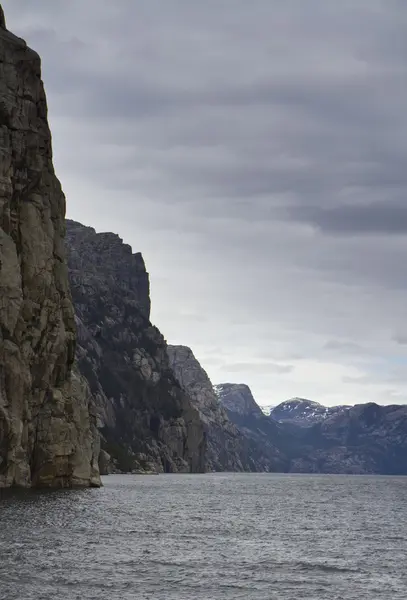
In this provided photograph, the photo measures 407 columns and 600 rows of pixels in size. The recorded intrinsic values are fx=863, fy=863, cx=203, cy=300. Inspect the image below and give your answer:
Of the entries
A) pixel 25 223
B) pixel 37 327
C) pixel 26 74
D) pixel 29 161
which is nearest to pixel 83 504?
pixel 37 327

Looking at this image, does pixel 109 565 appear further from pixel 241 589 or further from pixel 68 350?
pixel 68 350

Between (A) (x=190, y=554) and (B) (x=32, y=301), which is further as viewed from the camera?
(B) (x=32, y=301)

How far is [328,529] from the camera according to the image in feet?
310

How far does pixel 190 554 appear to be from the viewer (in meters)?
67.1

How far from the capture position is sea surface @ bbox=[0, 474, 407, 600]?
50781 mm

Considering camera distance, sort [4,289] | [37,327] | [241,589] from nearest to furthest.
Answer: [241,589] → [4,289] → [37,327]

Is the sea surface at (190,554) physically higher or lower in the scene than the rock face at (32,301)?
lower

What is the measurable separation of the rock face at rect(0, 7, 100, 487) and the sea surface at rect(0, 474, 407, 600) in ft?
73.6

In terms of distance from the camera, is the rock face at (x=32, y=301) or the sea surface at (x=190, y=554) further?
the rock face at (x=32, y=301)

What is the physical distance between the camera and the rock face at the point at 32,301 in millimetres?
129250

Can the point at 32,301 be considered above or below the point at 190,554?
above

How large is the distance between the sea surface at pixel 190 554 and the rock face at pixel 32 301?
22.4 metres

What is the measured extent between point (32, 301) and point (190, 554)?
263ft

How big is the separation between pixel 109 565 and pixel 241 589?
1175 cm
